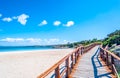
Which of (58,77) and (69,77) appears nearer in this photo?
(58,77)

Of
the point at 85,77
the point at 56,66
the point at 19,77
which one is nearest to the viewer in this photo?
the point at 56,66

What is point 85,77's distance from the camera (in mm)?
8773

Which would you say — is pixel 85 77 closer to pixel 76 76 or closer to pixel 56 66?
pixel 76 76

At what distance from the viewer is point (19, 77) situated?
1288cm

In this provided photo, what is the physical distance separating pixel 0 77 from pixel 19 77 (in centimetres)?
128

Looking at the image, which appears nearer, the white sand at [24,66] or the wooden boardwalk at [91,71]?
the wooden boardwalk at [91,71]

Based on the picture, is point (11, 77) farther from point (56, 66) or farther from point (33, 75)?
point (56, 66)

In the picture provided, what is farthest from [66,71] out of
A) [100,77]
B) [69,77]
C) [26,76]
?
[26,76]

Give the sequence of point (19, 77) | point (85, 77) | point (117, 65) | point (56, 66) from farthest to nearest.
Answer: point (19, 77) → point (117, 65) → point (85, 77) → point (56, 66)

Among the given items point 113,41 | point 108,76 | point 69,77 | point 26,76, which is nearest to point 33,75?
point 26,76

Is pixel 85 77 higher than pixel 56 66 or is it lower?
lower

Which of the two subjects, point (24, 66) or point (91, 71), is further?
point (24, 66)

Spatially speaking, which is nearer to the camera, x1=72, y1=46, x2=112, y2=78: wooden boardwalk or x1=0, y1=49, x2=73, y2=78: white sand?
x1=72, y1=46, x2=112, y2=78: wooden boardwalk

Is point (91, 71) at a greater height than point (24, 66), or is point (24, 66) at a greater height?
point (91, 71)
